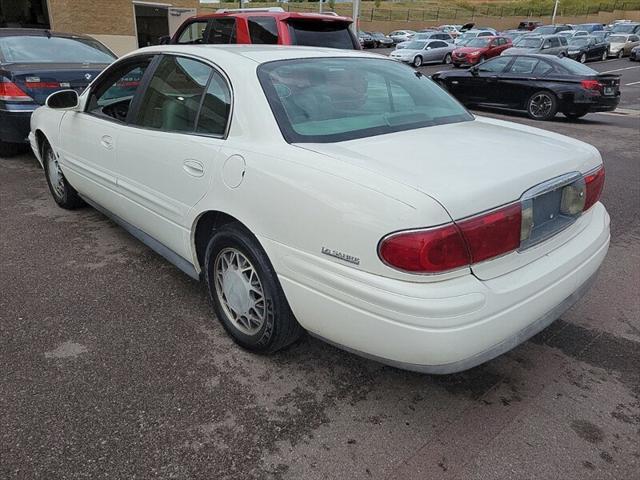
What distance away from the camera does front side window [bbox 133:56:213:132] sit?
124 inches

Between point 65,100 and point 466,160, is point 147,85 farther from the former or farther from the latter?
point 466,160

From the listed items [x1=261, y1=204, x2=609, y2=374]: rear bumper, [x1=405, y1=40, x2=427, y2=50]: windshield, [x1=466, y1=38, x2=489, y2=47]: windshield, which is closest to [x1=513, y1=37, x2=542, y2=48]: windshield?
[x1=466, y1=38, x2=489, y2=47]: windshield

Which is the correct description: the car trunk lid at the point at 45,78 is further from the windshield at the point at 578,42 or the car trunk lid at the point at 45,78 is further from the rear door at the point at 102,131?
the windshield at the point at 578,42

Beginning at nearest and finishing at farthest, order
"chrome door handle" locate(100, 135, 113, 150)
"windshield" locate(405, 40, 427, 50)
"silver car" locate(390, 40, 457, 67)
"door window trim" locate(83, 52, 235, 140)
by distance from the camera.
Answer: "door window trim" locate(83, 52, 235, 140) → "chrome door handle" locate(100, 135, 113, 150) → "silver car" locate(390, 40, 457, 67) → "windshield" locate(405, 40, 427, 50)

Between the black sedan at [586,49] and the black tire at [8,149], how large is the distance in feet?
86.7

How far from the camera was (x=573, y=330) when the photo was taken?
10.7 feet

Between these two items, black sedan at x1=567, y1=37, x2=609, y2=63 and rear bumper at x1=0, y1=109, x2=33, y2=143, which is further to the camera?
black sedan at x1=567, y1=37, x2=609, y2=63

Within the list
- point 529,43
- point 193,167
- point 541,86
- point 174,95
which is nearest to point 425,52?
point 529,43

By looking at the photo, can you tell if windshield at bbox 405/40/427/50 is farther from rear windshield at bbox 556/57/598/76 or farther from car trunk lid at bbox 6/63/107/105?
car trunk lid at bbox 6/63/107/105

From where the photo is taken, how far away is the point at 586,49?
28234 mm

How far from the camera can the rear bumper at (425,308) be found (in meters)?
2.05

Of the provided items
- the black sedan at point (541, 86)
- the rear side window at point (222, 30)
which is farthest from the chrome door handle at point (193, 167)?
the black sedan at point (541, 86)

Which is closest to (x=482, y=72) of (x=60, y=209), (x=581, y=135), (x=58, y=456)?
(x=581, y=135)

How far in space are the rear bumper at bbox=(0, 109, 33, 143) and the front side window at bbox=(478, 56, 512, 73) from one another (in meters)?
10.3
